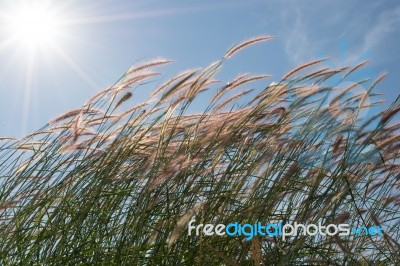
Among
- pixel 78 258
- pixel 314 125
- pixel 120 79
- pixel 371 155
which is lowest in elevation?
pixel 78 258

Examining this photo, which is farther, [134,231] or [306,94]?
A: [306,94]

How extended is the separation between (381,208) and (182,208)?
1096 millimetres

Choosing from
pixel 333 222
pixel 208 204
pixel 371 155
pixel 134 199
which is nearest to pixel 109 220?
pixel 134 199

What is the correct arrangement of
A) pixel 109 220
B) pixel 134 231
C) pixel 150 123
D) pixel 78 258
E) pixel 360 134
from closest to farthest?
pixel 134 231 → pixel 78 258 → pixel 109 220 → pixel 360 134 → pixel 150 123

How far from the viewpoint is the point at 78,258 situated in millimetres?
2418

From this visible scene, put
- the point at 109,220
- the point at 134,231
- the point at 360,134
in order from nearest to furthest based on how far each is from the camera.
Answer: the point at 134,231, the point at 109,220, the point at 360,134

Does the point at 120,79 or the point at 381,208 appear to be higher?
the point at 120,79

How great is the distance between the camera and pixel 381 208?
289cm

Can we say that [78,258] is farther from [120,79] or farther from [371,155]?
[371,155]

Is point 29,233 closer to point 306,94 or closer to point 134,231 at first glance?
point 134,231

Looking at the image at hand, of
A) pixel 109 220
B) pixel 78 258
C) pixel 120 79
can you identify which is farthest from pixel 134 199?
pixel 120 79

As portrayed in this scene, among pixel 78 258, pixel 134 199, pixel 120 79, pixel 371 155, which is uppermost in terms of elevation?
pixel 120 79

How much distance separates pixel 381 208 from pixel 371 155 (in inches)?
13.8

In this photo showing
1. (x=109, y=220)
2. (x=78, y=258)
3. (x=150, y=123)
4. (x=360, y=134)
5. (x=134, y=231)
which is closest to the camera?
(x=134, y=231)
